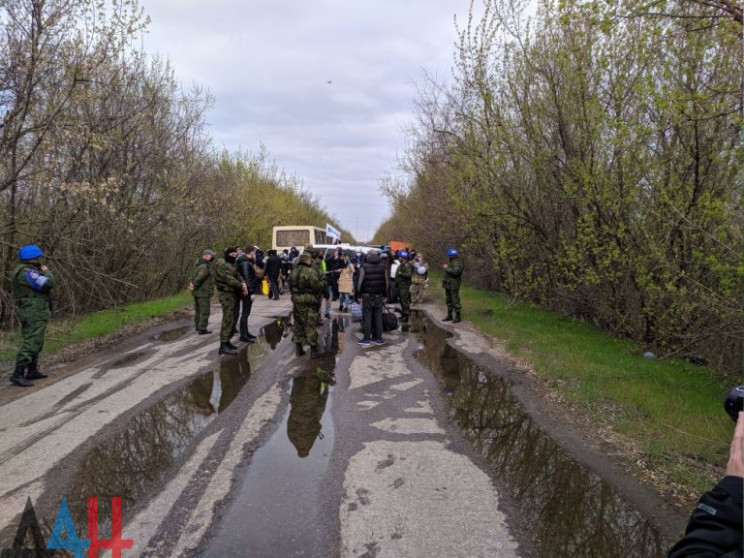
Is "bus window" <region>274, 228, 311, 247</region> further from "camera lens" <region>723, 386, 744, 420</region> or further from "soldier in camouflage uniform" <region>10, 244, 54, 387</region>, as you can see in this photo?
"camera lens" <region>723, 386, 744, 420</region>

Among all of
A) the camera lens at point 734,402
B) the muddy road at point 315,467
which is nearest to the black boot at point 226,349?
the muddy road at point 315,467

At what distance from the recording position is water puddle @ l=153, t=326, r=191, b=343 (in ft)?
33.1

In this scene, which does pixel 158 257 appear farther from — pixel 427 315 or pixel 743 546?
pixel 743 546

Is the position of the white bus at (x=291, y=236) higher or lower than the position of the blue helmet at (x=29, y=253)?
higher

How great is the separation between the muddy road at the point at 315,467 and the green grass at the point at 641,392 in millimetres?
598

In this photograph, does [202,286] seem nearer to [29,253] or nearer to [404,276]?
[29,253]

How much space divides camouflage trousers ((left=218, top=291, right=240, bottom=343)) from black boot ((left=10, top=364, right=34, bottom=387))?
2.83 metres

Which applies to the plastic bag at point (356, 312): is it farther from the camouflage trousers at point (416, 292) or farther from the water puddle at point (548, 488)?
the water puddle at point (548, 488)

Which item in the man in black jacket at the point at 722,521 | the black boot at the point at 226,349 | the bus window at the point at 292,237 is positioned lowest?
the black boot at the point at 226,349

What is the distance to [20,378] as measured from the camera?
6855 mm

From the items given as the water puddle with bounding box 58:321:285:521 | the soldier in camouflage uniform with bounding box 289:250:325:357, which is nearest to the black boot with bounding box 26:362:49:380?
the water puddle with bounding box 58:321:285:521

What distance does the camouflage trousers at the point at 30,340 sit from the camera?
681cm

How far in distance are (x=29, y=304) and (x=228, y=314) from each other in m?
2.93

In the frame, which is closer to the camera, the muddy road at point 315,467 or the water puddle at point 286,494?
the water puddle at point 286,494
